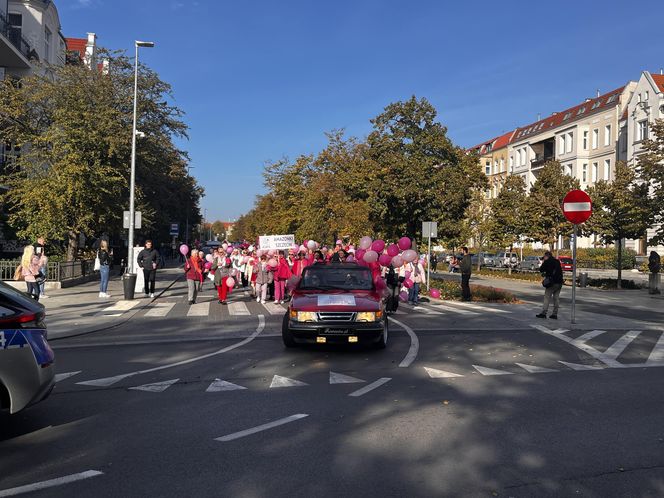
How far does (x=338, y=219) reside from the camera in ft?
112

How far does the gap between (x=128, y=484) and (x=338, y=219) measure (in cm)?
3030

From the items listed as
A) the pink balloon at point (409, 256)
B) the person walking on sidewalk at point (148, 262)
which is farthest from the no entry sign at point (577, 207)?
the person walking on sidewalk at point (148, 262)

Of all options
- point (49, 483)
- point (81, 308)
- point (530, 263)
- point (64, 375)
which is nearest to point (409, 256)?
point (81, 308)

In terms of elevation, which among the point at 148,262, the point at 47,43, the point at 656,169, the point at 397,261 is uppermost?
the point at 47,43

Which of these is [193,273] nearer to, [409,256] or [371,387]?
[409,256]

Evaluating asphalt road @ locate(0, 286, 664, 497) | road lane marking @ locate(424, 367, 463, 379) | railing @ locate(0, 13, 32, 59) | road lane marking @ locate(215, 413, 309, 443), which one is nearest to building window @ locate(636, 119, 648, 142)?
asphalt road @ locate(0, 286, 664, 497)

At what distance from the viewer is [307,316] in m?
9.34

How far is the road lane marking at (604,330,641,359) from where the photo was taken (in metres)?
9.82

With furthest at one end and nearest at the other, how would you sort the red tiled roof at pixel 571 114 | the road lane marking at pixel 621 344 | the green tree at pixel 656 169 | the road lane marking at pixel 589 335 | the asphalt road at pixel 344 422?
the red tiled roof at pixel 571 114 < the green tree at pixel 656 169 < the road lane marking at pixel 589 335 < the road lane marking at pixel 621 344 < the asphalt road at pixel 344 422

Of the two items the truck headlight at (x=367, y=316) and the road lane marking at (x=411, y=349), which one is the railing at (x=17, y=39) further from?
the truck headlight at (x=367, y=316)

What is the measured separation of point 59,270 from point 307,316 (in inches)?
634

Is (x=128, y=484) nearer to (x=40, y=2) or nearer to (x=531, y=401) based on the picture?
(x=531, y=401)

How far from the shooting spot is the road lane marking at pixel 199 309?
1555cm

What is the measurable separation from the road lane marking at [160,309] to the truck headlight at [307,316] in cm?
704
